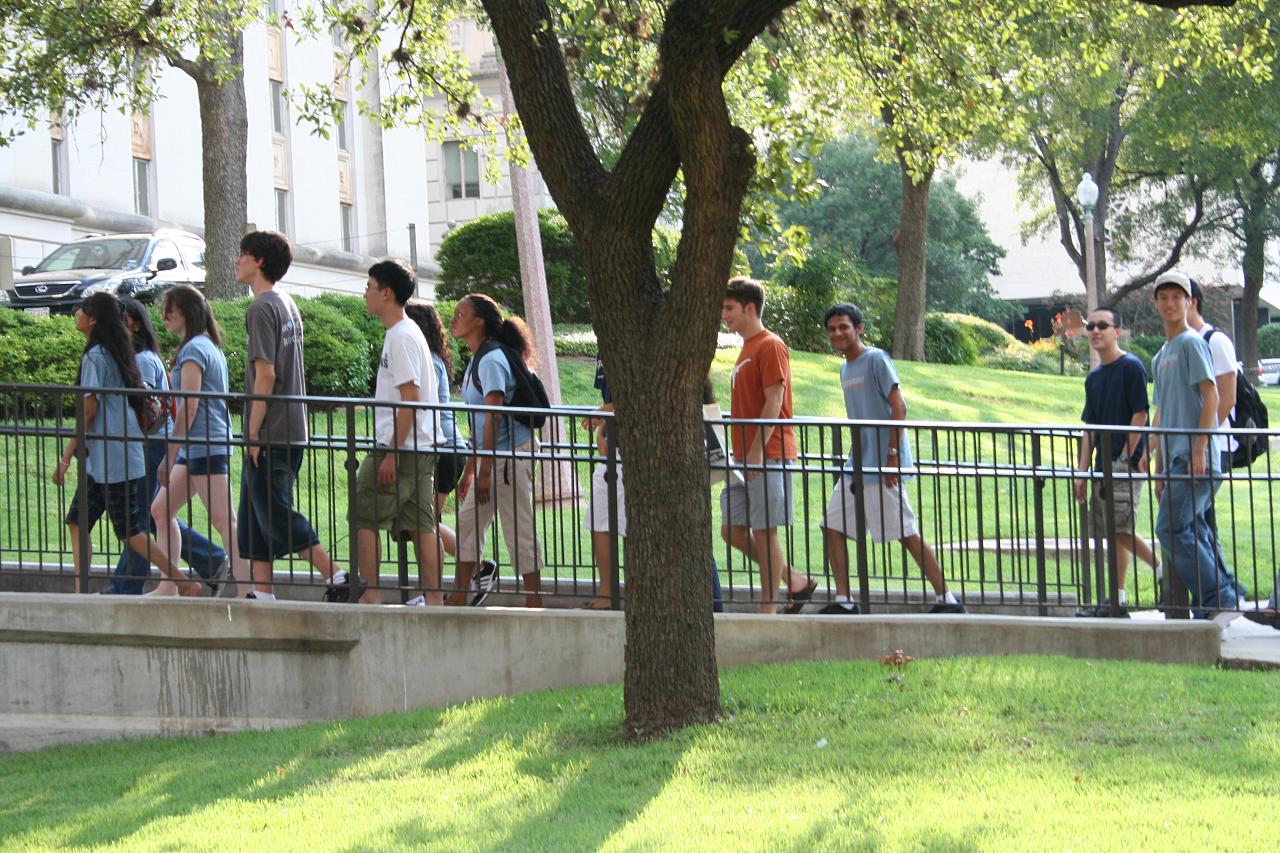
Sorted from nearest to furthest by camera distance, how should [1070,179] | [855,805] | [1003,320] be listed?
[855,805]
[1070,179]
[1003,320]

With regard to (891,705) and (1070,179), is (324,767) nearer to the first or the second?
(891,705)

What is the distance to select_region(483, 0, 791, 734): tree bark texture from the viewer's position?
6.71 meters

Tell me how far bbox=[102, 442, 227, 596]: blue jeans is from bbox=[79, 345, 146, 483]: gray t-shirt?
0.33ft

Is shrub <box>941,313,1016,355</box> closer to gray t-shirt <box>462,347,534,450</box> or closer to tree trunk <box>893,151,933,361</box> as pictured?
tree trunk <box>893,151,933,361</box>

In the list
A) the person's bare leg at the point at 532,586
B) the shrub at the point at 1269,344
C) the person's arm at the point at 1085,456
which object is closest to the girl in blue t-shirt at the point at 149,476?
the person's bare leg at the point at 532,586

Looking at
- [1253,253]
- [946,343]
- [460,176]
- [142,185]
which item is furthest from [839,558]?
[460,176]

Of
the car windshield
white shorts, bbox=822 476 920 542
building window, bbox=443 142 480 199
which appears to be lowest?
white shorts, bbox=822 476 920 542

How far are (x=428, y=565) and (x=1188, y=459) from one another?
13.9 ft

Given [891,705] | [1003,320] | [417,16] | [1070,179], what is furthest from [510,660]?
[1003,320]

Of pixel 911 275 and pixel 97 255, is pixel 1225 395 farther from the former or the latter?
pixel 97 255

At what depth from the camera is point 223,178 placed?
21266 mm

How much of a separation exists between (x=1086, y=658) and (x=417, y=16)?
644cm

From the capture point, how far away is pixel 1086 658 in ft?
27.3

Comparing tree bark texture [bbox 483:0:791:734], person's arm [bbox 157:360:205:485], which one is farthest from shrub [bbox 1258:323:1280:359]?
tree bark texture [bbox 483:0:791:734]
